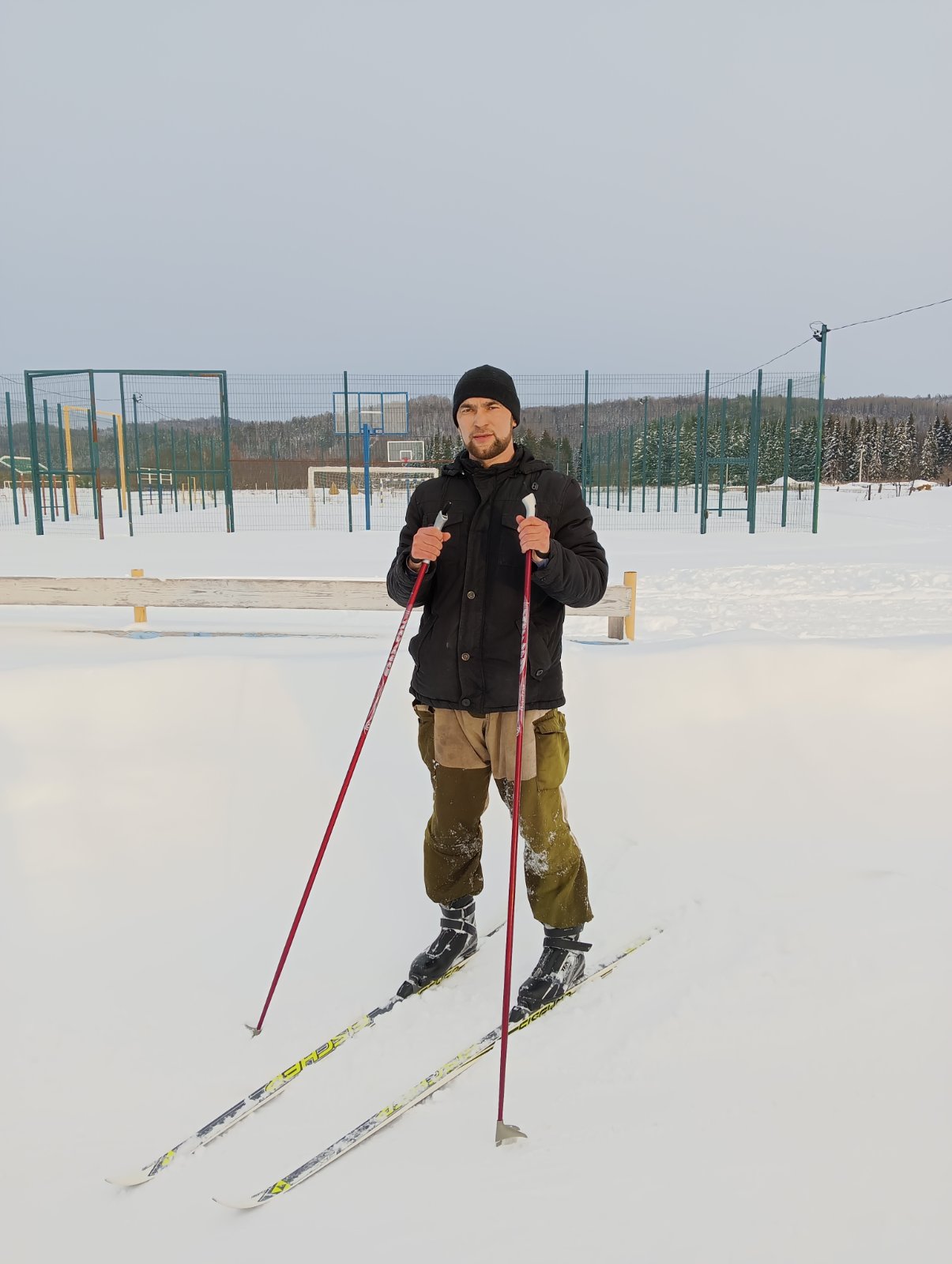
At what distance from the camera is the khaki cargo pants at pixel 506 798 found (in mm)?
2586

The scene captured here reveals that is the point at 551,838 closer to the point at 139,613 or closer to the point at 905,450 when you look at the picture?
the point at 139,613

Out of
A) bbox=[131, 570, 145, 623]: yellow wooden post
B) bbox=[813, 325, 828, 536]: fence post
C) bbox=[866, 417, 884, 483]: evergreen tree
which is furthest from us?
bbox=[866, 417, 884, 483]: evergreen tree

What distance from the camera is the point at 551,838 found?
2604mm

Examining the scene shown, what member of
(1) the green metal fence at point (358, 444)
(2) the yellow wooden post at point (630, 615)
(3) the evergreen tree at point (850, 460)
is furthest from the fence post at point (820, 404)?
(3) the evergreen tree at point (850, 460)

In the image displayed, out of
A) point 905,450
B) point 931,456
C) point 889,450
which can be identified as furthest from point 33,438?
point 931,456

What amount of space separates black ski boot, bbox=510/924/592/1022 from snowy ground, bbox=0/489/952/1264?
0.06 m

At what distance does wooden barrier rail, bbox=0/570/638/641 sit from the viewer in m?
5.49

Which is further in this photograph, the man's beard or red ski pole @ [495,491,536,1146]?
the man's beard

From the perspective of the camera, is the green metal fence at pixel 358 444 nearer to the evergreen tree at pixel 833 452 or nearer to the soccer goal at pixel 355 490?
the soccer goal at pixel 355 490

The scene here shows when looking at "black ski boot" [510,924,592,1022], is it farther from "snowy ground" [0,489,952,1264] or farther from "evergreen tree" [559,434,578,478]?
"evergreen tree" [559,434,578,478]

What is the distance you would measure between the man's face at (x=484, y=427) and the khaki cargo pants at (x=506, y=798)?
79cm

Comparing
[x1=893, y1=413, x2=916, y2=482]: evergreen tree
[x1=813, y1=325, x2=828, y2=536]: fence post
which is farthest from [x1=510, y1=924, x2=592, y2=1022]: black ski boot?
[x1=893, y1=413, x2=916, y2=482]: evergreen tree

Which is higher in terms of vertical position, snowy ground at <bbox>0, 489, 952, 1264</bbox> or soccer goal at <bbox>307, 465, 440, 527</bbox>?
soccer goal at <bbox>307, 465, 440, 527</bbox>

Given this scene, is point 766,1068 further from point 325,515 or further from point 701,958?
point 325,515
